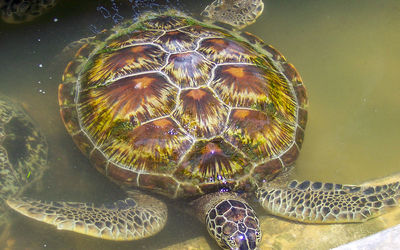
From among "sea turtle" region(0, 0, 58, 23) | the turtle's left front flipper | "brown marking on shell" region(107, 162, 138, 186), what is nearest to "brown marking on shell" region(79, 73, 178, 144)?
"brown marking on shell" region(107, 162, 138, 186)

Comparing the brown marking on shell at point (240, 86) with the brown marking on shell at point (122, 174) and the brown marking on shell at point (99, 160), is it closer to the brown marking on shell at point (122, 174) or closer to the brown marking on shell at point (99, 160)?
the brown marking on shell at point (122, 174)

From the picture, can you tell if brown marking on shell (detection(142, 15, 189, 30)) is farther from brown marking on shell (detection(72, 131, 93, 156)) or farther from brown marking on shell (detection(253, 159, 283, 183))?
brown marking on shell (detection(253, 159, 283, 183))

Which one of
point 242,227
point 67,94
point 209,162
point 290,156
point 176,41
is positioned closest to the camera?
point 242,227

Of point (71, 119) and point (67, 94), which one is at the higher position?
point (67, 94)

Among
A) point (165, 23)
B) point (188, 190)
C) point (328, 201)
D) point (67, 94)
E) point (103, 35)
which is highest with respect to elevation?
point (165, 23)

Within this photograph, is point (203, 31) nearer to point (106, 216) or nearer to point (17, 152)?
point (106, 216)

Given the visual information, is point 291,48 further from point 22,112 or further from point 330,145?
point 22,112

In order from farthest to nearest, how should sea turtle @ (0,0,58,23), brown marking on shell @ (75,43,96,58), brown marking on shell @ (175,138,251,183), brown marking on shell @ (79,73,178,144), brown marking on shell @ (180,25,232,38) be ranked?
sea turtle @ (0,0,58,23) → brown marking on shell @ (75,43,96,58) → brown marking on shell @ (180,25,232,38) → brown marking on shell @ (79,73,178,144) → brown marking on shell @ (175,138,251,183)

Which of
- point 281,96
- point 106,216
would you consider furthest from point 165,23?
point 106,216
